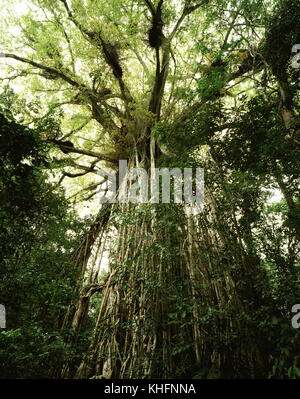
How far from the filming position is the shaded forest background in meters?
1.59

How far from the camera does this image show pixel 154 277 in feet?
6.48

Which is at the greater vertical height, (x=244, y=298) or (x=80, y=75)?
(x=80, y=75)

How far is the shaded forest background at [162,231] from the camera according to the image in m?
1.59

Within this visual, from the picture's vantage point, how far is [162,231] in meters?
2.24

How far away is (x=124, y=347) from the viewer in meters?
1.94

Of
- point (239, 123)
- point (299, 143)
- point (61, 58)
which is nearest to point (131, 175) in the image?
point (239, 123)

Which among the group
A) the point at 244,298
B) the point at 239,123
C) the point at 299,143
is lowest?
the point at 244,298
